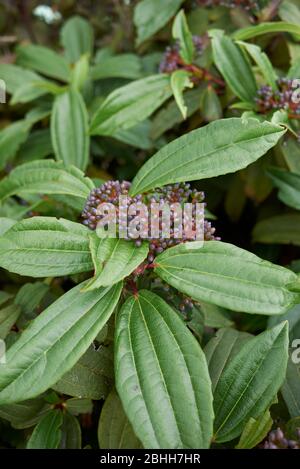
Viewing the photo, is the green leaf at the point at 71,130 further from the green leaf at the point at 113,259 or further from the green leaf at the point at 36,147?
the green leaf at the point at 113,259

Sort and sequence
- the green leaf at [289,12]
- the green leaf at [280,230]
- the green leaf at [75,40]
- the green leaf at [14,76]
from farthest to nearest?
the green leaf at [75,40] < the green leaf at [14,76] < the green leaf at [289,12] < the green leaf at [280,230]

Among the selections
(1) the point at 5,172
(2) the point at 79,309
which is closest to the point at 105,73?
(1) the point at 5,172

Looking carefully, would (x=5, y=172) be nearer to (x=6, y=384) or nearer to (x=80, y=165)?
(x=80, y=165)

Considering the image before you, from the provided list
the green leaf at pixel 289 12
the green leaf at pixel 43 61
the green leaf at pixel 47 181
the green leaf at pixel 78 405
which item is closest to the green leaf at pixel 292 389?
the green leaf at pixel 78 405

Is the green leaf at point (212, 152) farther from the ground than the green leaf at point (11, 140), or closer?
closer

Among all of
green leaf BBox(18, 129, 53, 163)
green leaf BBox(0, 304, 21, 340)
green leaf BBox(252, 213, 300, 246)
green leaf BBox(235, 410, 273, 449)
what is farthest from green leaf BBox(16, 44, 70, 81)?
green leaf BBox(235, 410, 273, 449)

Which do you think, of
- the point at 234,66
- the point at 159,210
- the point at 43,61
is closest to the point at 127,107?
the point at 234,66

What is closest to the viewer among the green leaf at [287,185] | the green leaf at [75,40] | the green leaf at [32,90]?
the green leaf at [287,185]

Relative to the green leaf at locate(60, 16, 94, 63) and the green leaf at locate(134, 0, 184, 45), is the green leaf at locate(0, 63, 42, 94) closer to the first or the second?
the green leaf at locate(60, 16, 94, 63)
